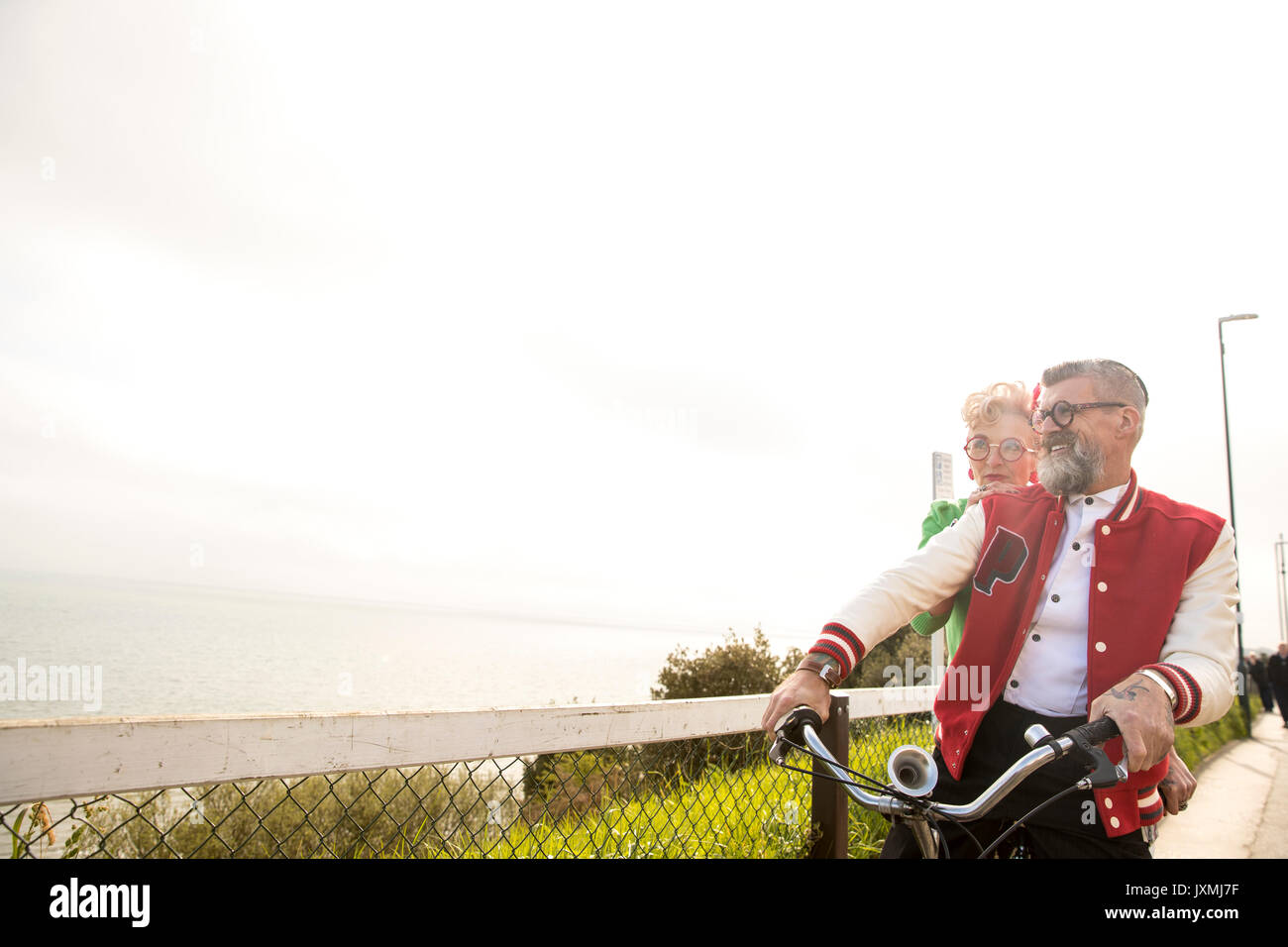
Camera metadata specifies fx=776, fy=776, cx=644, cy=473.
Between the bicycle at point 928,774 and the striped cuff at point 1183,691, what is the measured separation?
237mm

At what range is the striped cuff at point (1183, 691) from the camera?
1.70 m

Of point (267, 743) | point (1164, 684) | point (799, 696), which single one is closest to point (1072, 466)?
point (1164, 684)

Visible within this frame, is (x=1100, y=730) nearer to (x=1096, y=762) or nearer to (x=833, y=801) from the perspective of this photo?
(x=1096, y=762)

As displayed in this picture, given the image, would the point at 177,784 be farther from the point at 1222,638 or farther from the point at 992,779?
the point at 1222,638

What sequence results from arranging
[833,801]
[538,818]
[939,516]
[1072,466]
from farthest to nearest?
[538,818], [939,516], [833,801], [1072,466]

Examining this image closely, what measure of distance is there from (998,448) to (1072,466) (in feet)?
3.85

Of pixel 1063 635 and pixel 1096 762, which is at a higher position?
pixel 1063 635

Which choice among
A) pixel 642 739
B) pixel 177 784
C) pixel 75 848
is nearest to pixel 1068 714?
pixel 642 739

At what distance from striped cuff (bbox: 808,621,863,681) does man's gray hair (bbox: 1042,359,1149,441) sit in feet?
3.26

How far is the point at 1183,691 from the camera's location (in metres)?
1.70

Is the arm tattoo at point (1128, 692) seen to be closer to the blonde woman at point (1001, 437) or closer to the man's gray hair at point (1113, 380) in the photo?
the man's gray hair at point (1113, 380)

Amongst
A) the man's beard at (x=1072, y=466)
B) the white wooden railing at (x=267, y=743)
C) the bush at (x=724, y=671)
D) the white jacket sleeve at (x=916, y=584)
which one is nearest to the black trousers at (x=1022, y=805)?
the white jacket sleeve at (x=916, y=584)

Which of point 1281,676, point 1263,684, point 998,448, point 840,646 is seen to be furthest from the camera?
point 1263,684
